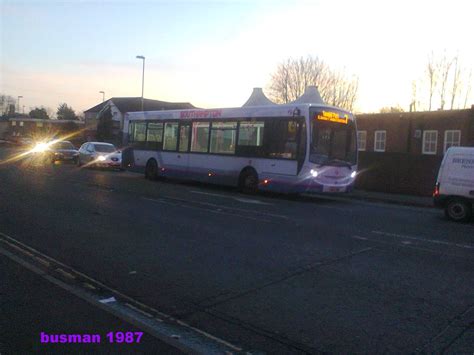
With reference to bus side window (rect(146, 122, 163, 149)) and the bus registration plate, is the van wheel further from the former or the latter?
bus side window (rect(146, 122, 163, 149))

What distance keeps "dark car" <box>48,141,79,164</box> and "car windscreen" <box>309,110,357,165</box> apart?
22344 mm

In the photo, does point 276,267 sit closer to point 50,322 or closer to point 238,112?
point 50,322

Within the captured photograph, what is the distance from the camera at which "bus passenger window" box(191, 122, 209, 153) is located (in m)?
18.6

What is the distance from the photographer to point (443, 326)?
457 cm

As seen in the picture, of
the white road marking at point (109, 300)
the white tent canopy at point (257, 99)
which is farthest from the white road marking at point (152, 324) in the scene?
the white tent canopy at point (257, 99)

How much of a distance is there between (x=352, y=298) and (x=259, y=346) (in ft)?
5.54

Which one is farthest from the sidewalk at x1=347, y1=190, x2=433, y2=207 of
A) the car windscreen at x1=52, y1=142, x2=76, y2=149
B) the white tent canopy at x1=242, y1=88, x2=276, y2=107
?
the car windscreen at x1=52, y1=142, x2=76, y2=149

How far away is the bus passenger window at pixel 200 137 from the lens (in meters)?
18.6

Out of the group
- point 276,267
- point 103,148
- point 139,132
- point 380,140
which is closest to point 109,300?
point 276,267

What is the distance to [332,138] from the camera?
15.3 m

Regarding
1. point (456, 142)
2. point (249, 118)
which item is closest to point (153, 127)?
point (249, 118)

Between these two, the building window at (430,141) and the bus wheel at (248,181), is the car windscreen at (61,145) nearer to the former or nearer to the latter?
the bus wheel at (248,181)

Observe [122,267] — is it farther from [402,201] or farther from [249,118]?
[402,201]

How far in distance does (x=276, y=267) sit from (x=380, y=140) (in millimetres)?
31282
